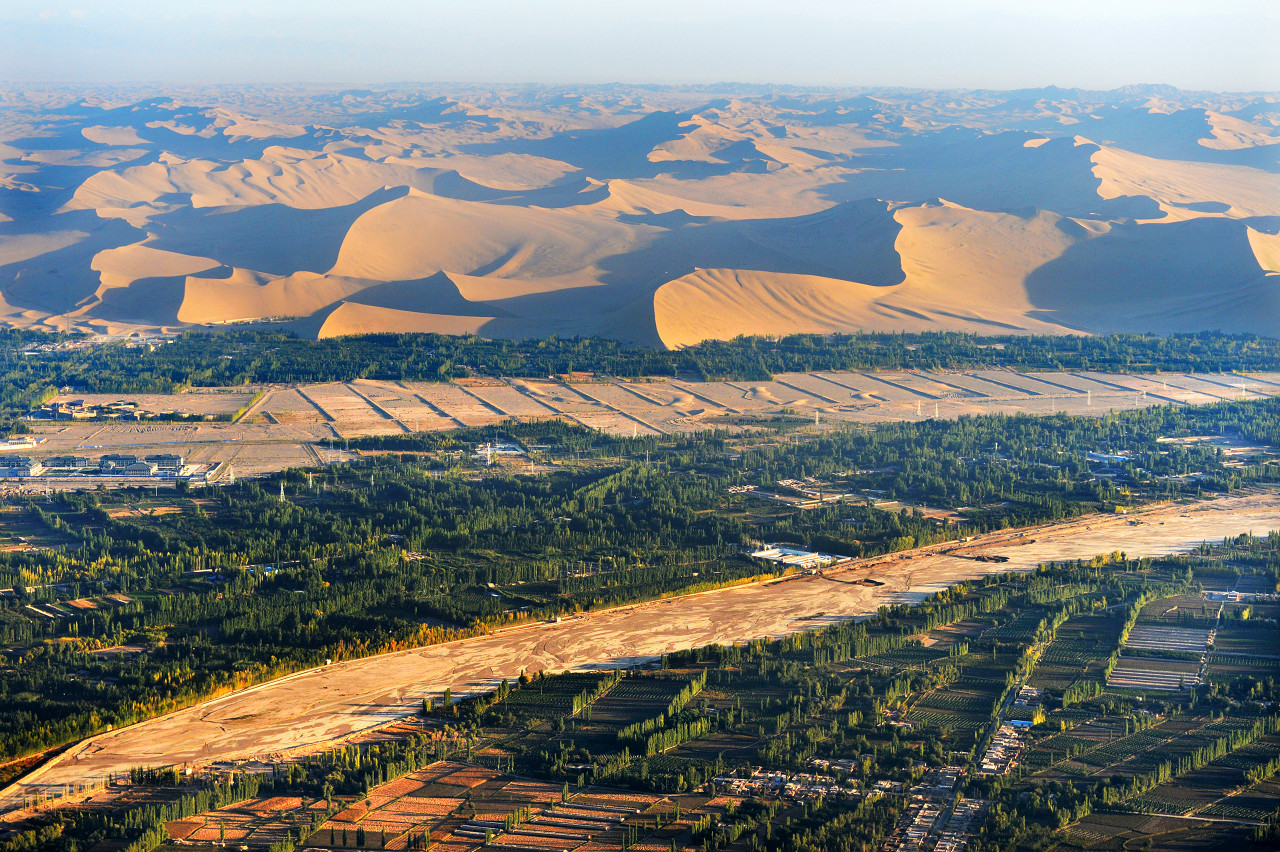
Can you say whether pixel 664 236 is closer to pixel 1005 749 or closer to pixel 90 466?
pixel 90 466

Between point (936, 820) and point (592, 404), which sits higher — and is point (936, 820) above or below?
above

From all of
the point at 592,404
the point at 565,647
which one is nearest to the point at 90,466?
the point at 592,404

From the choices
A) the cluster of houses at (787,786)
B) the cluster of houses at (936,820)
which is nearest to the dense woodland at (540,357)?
the cluster of houses at (787,786)

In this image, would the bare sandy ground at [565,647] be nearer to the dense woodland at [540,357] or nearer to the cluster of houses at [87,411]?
the dense woodland at [540,357]

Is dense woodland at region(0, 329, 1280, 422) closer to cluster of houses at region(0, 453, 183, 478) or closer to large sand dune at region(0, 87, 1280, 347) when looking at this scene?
large sand dune at region(0, 87, 1280, 347)

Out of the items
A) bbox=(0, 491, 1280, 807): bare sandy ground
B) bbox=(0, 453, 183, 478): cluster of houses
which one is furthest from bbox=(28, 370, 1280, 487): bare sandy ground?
bbox=(0, 491, 1280, 807): bare sandy ground
